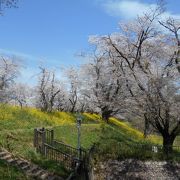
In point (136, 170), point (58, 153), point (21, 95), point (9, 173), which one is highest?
point (21, 95)


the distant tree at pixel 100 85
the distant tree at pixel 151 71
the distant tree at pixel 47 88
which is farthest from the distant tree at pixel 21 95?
the distant tree at pixel 151 71

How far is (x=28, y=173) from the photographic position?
2319 cm

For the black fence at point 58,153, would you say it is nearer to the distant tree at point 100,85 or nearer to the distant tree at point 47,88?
the distant tree at point 100,85

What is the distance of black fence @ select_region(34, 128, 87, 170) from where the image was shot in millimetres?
25891

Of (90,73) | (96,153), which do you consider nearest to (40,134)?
(96,153)

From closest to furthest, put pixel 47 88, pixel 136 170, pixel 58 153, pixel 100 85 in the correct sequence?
pixel 58 153 < pixel 136 170 < pixel 100 85 < pixel 47 88

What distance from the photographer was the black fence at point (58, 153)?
2589cm

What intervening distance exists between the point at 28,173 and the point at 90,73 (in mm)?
35921

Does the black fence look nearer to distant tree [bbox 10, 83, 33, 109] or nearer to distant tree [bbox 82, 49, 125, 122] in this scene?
distant tree [bbox 82, 49, 125, 122]

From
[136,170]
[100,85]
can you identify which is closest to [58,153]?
[136,170]

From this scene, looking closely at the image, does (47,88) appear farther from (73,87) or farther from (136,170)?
(136,170)

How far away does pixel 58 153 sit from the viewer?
2730 cm

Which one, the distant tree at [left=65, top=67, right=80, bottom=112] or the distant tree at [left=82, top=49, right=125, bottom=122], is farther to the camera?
the distant tree at [left=65, top=67, right=80, bottom=112]

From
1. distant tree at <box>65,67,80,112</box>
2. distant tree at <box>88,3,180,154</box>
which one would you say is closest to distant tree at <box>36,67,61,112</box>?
distant tree at <box>65,67,80,112</box>
